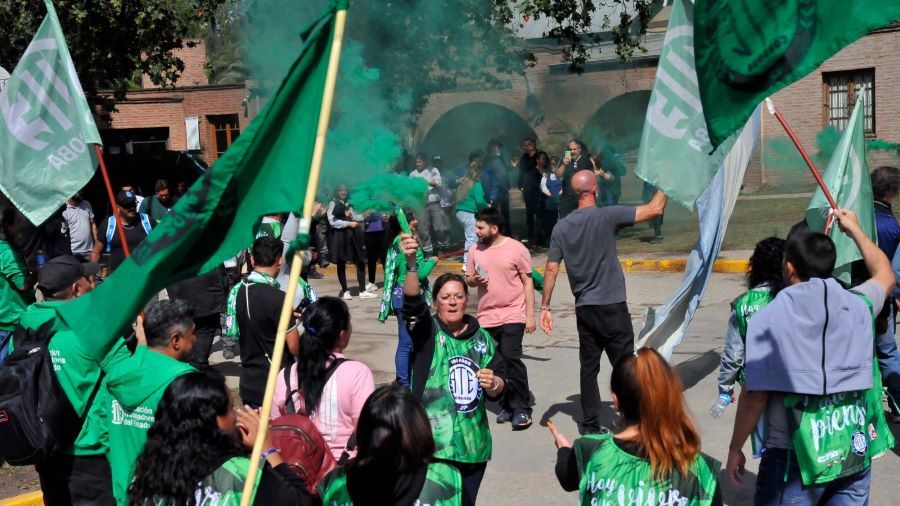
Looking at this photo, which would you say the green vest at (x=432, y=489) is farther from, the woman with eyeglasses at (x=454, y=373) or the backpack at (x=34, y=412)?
the backpack at (x=34, y=412)

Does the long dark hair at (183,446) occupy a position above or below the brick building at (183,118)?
below

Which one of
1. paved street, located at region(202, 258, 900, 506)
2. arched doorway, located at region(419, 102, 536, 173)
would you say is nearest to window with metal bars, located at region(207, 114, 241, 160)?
arched doorway, located at region(419, 102, 536, 173)

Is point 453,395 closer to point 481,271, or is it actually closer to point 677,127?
point 677,127

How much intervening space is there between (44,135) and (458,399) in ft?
11.7

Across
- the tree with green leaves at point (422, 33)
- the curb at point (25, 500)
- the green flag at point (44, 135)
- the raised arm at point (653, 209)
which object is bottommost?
the curb at point (25, 500)

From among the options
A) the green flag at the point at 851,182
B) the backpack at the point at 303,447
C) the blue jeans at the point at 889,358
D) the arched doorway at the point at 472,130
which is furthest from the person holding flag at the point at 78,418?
the arched doorway at the point at 472,130

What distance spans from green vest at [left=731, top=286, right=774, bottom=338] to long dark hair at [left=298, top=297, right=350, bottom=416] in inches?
95.8

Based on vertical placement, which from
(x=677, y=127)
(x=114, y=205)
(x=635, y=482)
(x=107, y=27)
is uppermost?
(x=107, y=27)

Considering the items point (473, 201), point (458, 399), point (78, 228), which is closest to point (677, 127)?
point (458, 399)

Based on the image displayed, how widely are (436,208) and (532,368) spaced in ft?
25.0

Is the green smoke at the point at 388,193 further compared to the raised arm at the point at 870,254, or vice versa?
the green smoke at the point at 388,193

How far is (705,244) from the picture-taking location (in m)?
7.42

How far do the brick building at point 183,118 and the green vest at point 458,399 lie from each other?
102 ft

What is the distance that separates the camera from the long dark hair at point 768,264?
19.4 ft
